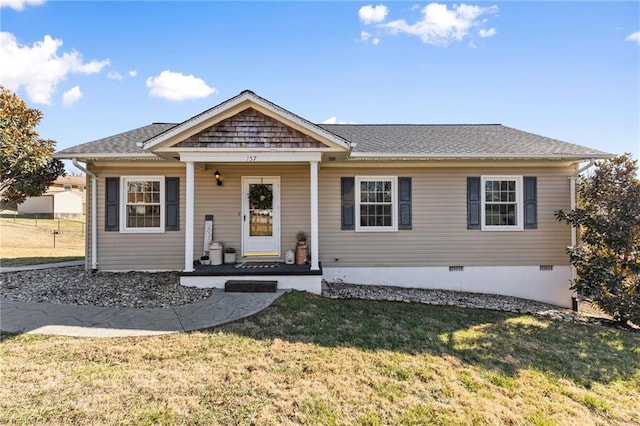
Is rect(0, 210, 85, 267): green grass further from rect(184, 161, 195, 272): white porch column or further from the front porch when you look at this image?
the front porch

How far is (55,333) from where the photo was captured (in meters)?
4.34

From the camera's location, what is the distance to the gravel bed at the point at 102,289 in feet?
19.1

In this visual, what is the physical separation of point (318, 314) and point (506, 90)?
10.3 m

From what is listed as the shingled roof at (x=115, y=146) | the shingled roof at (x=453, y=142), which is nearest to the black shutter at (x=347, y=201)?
the shingled roof at (x=453, y=142)

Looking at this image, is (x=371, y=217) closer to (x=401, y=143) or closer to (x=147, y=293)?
(x=401, y=143)

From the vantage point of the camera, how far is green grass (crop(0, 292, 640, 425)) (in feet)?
8.94

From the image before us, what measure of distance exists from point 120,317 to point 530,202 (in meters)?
9.59

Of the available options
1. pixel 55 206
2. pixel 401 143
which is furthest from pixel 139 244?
pixel 55 206

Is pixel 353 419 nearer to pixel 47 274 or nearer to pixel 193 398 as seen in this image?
Answer: pixel 193 398

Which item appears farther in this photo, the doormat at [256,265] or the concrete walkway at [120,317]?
the doormat at [256,265]

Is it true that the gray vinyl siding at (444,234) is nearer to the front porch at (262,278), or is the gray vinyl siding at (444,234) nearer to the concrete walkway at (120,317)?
the front porch at (262,278)

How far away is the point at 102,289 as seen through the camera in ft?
21.5

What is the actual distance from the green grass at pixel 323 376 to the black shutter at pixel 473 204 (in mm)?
3586

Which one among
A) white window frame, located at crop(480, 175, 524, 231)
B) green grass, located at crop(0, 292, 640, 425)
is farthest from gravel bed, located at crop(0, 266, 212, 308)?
white window frame, located at crop(480, 175, 524, 231)
